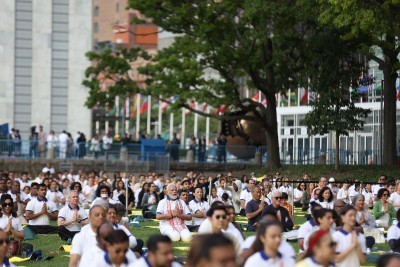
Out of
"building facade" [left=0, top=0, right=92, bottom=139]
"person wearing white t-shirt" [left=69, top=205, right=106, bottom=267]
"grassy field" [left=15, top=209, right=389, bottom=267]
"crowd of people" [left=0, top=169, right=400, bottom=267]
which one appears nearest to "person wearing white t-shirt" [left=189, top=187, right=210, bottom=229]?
"crowd of people" [left=0, top=169, right=400, bottom=267]

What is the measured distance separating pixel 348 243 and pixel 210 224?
2.10 metres

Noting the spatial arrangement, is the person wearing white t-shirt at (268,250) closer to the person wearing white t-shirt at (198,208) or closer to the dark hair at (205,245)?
the dark hair at (205,245)

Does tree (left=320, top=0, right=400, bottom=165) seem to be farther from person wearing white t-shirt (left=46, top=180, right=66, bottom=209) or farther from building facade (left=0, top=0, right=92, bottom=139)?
building facade (left=0, top=0, right=92, bottom=139)

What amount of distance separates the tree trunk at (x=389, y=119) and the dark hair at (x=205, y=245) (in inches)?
1697

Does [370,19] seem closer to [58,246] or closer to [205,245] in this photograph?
[58,246]

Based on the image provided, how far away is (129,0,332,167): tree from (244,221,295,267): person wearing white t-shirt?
4281 cm

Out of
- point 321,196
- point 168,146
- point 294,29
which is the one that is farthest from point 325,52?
point 321,196

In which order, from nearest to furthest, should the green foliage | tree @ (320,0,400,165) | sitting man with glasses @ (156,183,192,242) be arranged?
sitting man with glasses @ (156,183,192,242), tree @ (320,0,400,165), the green foliage

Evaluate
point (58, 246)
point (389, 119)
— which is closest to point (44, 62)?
point (389, 119)

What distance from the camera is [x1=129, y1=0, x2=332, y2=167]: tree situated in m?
57.9

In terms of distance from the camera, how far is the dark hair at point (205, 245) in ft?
32.7

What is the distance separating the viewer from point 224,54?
58.4 metres

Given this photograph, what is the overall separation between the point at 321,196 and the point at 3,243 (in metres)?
14.5

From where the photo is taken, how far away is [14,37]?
80.0m
